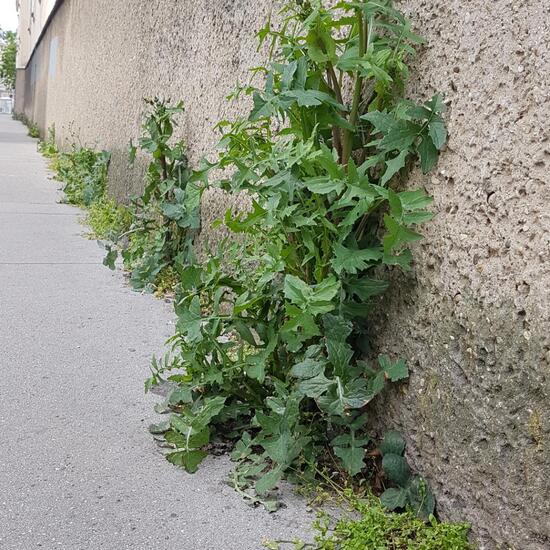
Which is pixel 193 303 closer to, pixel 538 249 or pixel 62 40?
pixel 538 249

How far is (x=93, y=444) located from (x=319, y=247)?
101cm

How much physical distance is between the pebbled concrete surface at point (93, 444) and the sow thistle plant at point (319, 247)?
131mm

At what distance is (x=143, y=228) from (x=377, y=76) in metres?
3.42

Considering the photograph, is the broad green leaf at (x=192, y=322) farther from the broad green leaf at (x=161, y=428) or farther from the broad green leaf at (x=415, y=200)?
the broad green leaf at (x=415, y=200)

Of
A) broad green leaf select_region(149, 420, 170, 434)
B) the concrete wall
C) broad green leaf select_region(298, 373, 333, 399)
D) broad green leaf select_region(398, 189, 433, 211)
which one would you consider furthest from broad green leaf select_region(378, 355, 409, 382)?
the concrete wall

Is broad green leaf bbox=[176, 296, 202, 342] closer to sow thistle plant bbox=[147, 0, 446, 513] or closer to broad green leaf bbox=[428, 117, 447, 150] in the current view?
sow thistle plant bbox=[147, 0, 446, 513]

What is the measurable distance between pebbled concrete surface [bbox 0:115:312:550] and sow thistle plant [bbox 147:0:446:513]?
0.43ft

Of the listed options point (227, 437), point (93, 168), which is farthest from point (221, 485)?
point (93, 168)

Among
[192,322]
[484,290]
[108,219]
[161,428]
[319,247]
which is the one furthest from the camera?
[108,219]

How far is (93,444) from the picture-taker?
2.76 metres

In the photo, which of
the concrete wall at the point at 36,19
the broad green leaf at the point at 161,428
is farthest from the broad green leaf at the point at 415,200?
the concrete wall at the point at 36,19

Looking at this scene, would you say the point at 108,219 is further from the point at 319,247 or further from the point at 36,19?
the point at 36,19

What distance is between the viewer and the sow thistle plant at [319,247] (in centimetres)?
230

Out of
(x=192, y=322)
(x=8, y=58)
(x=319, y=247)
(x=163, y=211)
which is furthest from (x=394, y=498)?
(x=8, y=58)
